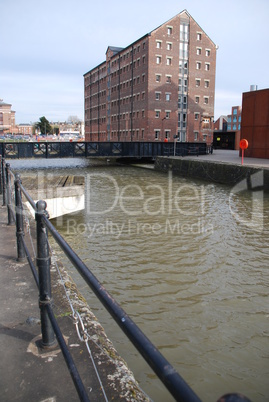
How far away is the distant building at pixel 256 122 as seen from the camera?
26375 millimetres

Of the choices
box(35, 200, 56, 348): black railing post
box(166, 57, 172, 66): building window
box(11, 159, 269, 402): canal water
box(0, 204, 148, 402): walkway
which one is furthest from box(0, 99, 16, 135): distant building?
box(35, 200, 56, 348): black railing post

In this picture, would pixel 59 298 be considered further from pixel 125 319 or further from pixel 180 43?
pixel 180 43

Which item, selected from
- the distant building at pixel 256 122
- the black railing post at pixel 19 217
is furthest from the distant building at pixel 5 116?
the black railing post at pixel 19 217

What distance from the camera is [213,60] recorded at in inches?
2127

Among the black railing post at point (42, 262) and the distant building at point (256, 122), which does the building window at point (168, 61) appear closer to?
the distant building at point (256, 122)

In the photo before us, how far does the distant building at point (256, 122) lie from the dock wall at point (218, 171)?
5.47 metres

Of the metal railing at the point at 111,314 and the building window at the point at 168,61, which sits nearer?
the metal railing at the point at 111,314

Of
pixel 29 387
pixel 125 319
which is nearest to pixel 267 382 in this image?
pixel 29 387

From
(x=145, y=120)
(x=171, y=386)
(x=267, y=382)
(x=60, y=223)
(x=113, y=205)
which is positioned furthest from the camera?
(x=145, y=120)

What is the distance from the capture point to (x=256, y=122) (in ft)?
88.9

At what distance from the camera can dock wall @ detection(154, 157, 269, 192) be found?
60.0 ft

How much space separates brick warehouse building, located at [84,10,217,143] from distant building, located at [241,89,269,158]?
60.7 feet

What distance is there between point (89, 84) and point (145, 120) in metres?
33.4

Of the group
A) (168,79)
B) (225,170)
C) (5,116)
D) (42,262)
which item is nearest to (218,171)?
(225,170)
